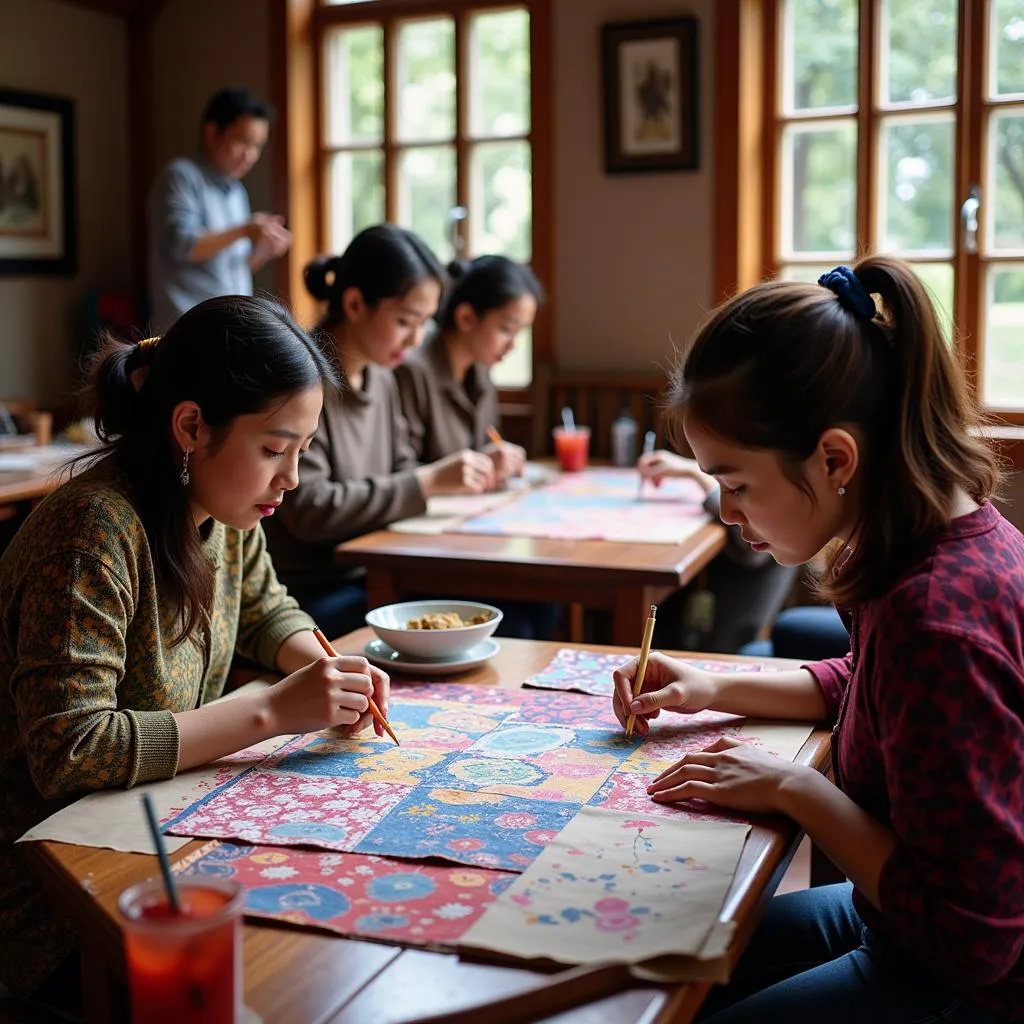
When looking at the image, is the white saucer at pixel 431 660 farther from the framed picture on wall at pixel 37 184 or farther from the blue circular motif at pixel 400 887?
the framed picture on wall at pixel 37 184

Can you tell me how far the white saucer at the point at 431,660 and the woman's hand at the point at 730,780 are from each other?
454 mm

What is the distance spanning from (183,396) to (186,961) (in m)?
0.84

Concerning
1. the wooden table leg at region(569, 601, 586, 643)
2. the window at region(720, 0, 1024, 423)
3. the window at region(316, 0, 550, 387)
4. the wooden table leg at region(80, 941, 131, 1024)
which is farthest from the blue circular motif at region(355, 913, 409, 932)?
the window at region(316, 0, 550, 387)

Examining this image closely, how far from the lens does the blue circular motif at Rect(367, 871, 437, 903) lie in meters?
1.08

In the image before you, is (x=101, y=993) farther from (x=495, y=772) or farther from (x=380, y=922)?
(x=495, y=772)

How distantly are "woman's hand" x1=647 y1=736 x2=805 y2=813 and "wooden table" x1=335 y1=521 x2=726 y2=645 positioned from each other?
101cm

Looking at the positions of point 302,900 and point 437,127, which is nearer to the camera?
point 302,900

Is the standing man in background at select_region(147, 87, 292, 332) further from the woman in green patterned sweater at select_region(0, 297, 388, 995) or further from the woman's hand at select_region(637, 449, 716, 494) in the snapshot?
the woman in green patterned sweater at select_region(0, 297, 388, 995)

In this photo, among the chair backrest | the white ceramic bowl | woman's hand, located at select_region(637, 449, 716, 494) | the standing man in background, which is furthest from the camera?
the standing man in background

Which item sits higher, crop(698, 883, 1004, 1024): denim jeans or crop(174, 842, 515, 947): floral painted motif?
crop(174, 842, 515, 947): floral painted motif

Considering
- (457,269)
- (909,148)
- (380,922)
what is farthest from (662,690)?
(909,148)

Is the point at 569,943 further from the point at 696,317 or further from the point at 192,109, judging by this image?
the point at 192,109

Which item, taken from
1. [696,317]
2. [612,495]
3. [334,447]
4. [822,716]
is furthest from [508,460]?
[822,716]

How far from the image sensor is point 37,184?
15.0 feet
